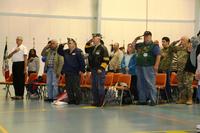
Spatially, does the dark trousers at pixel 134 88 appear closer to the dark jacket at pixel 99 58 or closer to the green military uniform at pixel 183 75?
the green military uniform at pixel 183 75

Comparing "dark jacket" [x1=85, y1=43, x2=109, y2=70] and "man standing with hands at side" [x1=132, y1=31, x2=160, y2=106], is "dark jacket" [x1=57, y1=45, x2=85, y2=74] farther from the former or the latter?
"man standing with hands at side" [x1=132, y1=31, x2=160, y2=106]

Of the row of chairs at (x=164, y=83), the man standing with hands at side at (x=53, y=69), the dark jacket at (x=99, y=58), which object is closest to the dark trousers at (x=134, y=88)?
the row of chairs at (x=164, y=83)

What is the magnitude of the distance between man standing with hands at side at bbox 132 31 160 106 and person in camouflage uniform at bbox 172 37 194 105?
83cm

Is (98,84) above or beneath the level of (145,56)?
beneath

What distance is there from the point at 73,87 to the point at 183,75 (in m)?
2.74

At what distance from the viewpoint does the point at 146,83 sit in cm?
1015

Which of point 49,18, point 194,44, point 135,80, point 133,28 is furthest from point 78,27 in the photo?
point 194,44

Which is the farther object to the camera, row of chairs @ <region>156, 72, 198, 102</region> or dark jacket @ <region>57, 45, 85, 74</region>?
row of chairs @ <region>156, 72, 198, 102</region>

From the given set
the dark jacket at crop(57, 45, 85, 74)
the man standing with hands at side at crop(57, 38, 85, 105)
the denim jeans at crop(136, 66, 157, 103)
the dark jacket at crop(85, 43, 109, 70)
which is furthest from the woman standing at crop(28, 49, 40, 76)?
the denim jeans at crop(136, 66, 157, 103)

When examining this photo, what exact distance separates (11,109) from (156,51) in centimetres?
357

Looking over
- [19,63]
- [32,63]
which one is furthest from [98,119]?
[32,63]

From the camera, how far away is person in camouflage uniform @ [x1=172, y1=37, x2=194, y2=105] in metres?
10.5

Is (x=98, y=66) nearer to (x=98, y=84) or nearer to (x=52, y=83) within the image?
(x=98, y=84)

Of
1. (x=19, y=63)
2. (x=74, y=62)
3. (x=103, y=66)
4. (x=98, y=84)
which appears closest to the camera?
(x=103, y=66)
